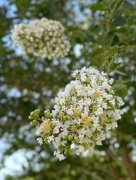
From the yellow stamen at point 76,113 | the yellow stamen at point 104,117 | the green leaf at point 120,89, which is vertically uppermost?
the green leaf at point 120,89

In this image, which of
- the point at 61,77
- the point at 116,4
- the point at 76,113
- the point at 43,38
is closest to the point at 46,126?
the point at 76,113

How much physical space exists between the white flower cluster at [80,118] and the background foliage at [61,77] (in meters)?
0.40

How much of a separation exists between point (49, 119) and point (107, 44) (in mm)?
818

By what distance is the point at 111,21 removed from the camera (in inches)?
84.6

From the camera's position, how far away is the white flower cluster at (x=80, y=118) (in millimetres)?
1397

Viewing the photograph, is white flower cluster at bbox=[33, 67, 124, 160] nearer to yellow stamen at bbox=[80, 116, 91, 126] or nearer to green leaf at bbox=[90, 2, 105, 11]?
yellow stamen at bbox=[80, 116, 91, 126]

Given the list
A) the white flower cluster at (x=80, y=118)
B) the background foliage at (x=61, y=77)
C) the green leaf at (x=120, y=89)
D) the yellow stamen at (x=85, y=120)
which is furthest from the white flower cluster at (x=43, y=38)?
the yellow stamen at (x=85, y=120)

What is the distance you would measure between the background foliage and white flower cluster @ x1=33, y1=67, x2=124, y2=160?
404mm

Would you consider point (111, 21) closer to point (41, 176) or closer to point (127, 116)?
point (127, 116)

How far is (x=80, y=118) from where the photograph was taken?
1.39 metres

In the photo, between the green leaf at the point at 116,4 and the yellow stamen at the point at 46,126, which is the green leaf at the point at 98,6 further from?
the yellow stamen at the point at 46,126

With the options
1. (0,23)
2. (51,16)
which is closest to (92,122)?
(0,23)

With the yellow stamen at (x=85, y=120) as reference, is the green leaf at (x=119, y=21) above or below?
above

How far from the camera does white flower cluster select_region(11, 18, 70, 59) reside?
257cm
